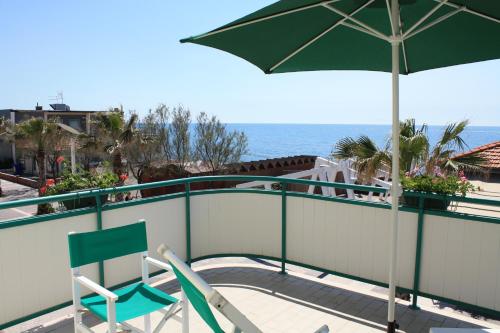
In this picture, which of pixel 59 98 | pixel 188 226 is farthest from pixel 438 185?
pixel 59 98

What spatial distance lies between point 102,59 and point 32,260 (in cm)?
4959

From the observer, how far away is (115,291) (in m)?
2.89

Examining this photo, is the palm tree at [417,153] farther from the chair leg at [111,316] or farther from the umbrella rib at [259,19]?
the chair leg at [111,316]

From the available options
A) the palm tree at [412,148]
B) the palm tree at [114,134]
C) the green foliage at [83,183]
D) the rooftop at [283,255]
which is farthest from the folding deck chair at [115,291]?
the palm tree at [114,134]

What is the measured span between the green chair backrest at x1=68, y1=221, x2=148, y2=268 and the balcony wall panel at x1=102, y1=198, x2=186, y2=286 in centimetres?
95

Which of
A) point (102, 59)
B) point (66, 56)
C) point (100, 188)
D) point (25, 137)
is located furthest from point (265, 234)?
point (66, 56)

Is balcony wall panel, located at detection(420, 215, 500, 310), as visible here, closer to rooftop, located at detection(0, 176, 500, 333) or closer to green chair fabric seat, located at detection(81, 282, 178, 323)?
rooftop, located at detection(0, 176, 500, 333)

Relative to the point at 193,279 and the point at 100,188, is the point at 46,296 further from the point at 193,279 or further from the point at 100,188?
the point at 193,279

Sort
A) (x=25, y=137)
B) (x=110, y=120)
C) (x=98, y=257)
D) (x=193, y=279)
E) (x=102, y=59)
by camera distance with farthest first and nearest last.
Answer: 1. (x=102, y=59)
2. (x=25, y=137)
3. (x=110, y=120)
4. (x=98, y=257)
5. (x=193, y=279)

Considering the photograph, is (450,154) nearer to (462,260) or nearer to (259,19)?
(462,260)

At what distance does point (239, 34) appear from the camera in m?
3.03

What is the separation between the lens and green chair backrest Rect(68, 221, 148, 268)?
9.26 ft

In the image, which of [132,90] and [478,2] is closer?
[478,2]

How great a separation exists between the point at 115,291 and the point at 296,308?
191cm
